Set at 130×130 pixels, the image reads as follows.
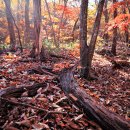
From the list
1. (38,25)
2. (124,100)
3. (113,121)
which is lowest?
(124,100)

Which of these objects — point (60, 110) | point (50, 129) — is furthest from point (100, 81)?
point (50, 129)

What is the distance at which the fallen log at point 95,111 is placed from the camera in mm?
3742

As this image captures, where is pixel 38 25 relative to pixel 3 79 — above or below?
above

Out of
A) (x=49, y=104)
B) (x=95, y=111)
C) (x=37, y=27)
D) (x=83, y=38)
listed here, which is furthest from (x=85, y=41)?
(x=95, y=111)

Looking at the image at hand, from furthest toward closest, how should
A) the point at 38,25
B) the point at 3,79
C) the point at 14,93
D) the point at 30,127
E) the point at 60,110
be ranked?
1. the point at 38,25
2. the point at 3,79
3. the point at 14,93
4. the point at 60,110
5. the point at 30,127

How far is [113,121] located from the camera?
380cm

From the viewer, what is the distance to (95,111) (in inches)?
162

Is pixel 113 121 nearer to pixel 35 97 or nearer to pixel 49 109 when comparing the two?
pixel 49 109

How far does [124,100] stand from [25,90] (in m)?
2.88

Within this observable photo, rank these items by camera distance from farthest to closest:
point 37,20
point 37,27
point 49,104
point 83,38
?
point 37,27
point 37,20
point 83,38
point 49,104

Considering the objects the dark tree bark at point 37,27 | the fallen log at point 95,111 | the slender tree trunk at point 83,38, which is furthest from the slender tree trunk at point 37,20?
the fallen log at point 95,111

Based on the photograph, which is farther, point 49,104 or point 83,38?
point 83,38

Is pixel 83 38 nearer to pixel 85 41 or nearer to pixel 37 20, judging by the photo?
pixel 85 41

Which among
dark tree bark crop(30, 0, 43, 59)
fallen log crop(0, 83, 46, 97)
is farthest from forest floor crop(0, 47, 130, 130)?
dark tree bark crop(30, 0, 43, 59)
